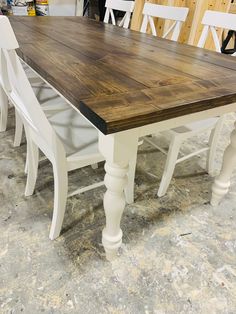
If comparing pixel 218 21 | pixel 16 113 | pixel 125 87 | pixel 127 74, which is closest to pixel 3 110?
pixel 16 113

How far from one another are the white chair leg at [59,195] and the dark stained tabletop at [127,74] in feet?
1.13

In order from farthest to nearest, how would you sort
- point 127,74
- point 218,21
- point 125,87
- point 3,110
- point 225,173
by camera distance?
point 3,110 < point 218,21 < point 225,173 < point 127,74 < point 125,87

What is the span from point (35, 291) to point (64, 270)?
0.45 ft

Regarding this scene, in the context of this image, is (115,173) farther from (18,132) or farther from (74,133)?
(18,132)

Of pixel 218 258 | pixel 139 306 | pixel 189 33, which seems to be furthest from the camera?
pixel 189 33

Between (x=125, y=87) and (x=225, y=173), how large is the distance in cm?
81

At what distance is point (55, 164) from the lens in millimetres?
1051

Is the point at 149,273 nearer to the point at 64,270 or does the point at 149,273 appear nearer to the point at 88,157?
the point at 64,270

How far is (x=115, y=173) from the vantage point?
0.88 metres

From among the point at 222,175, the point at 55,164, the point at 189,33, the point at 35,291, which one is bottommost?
the point at 35,291

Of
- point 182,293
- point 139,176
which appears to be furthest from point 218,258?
point 139,176

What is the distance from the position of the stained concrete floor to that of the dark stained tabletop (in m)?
0.73

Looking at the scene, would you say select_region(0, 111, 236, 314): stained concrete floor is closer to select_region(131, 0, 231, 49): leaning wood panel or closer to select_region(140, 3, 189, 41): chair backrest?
select_region(140, 3, 189, 41): chair backrest

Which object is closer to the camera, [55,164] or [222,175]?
[55,164]
